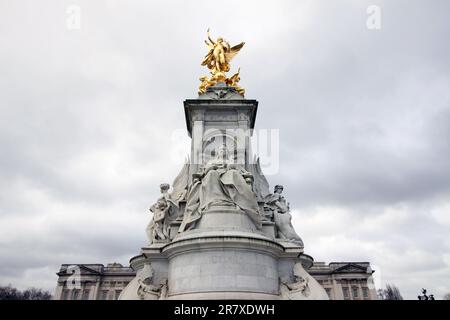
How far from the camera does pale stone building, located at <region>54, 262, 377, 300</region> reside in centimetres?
4800

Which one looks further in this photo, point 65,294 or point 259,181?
point 65,294

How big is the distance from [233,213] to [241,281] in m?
2.87

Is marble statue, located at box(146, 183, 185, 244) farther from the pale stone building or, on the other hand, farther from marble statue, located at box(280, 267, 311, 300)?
the pale stone building

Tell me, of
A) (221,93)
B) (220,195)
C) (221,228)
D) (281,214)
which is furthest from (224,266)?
(221,93)

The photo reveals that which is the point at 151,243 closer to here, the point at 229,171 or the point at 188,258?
the point at 188,258

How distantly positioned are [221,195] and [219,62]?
981 centimetres

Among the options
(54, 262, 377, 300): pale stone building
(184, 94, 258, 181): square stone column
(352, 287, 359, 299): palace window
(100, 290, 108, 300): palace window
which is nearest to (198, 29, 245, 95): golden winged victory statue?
(184, 94, 258, 181): square stone column

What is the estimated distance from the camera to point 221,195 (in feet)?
48.8

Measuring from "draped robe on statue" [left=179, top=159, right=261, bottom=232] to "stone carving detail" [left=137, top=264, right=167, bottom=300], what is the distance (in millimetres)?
2254

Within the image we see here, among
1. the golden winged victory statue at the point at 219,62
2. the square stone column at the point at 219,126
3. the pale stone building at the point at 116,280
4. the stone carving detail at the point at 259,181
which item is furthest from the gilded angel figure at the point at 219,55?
the pale stone building at the point at 116,280

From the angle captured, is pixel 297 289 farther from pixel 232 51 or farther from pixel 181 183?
pixel 232 51

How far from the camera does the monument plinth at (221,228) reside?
12.9 metres

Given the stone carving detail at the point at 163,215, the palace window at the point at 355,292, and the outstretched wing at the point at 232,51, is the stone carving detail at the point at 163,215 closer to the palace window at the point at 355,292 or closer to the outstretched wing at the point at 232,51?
the outstretched wing at the point at 232,51
